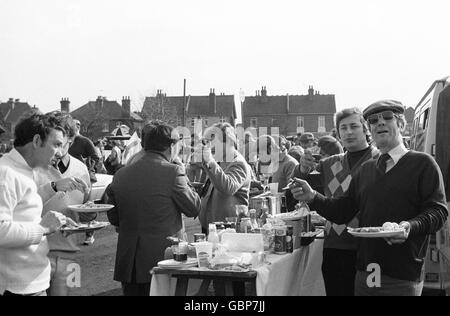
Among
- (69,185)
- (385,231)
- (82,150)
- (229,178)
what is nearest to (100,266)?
(82,150)

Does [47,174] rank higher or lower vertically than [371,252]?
higher

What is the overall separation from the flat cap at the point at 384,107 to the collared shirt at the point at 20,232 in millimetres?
2258

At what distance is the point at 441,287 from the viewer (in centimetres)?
598

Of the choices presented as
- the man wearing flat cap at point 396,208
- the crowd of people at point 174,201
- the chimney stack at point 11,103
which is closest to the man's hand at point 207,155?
the crowd of people at point 174,201

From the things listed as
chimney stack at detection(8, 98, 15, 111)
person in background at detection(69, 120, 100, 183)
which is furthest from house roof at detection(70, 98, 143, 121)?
person in background at detection(69, 120, 100, 183)

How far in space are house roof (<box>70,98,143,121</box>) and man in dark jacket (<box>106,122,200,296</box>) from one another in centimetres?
6315

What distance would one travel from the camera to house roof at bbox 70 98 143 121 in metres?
68.3

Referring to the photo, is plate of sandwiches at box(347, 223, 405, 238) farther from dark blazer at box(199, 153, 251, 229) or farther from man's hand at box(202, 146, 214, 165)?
dark blazer at box(199, 153, 251, 229)

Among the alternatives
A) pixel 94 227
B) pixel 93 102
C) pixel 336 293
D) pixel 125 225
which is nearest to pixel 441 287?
pixel 336 293

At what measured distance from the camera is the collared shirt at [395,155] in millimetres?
3564

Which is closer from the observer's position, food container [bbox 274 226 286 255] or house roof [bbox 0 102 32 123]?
food container [bbox 274 226 286 255]

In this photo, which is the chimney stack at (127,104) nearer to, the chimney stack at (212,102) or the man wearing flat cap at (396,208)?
the chimney stack at (212,102)
